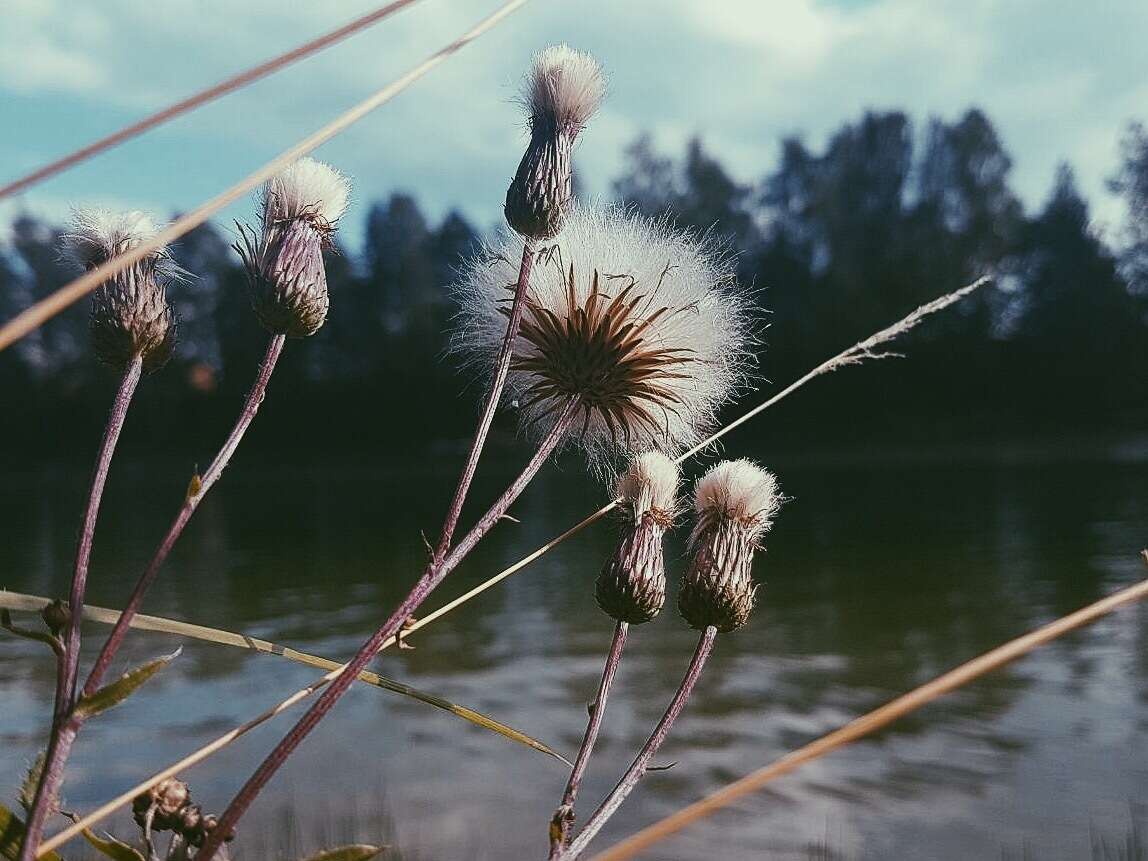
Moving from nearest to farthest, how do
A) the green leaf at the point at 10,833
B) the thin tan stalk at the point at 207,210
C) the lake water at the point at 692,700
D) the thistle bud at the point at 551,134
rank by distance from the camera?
the thin tan stalk at the point at 207,210, the green leaf at the point at 10,833, the thistle bud at the point at 551,134, the lake water at the point at 692,700

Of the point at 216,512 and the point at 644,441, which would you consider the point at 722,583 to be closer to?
the point at 644,441

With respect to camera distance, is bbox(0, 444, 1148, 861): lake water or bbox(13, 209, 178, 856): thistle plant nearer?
bbox(13, 209, 178, 856): thistle plant

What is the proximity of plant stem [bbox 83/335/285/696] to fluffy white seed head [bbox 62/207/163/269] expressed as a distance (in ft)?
0.41

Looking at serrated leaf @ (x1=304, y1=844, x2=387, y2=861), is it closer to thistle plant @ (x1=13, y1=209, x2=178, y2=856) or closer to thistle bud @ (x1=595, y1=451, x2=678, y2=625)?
thistle plant @ (x1=13, y1=209, x2=178, y2=856)

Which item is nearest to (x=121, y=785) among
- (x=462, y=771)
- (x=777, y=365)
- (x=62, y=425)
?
(x=462, y=771)

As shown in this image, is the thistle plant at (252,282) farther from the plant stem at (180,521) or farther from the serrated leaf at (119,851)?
the serrated leaf at (119,851)

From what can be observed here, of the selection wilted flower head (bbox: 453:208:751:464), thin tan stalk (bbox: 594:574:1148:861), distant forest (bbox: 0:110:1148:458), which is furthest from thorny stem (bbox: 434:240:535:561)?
distant forest (bbox: 0:110:1148:458)

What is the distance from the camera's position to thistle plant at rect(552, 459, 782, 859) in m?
0.88

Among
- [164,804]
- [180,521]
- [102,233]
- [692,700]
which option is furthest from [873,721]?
[692,700]

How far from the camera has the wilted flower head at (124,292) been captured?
31.6 inches

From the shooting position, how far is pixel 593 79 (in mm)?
864

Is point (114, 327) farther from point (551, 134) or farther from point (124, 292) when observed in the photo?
point (551, 134)

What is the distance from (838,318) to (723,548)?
1229 inches

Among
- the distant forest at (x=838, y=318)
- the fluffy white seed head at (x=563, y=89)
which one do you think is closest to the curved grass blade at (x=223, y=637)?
the fluffy white seed head at (x=563, y=89)
